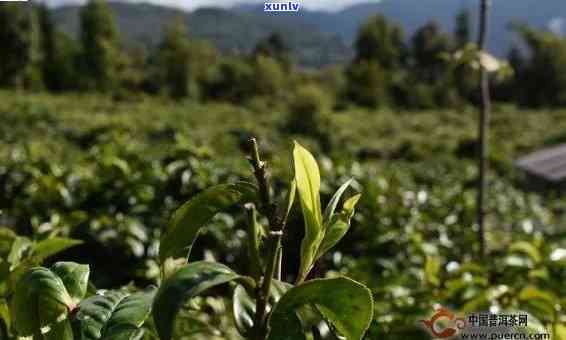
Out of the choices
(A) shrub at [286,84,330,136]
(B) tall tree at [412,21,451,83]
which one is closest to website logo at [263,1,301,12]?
(A) shrub at [286,84,330,136]

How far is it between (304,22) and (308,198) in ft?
454

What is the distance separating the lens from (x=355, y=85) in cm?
3703

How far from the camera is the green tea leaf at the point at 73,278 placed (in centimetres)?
65

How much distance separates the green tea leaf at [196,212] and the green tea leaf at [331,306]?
105 millimetres

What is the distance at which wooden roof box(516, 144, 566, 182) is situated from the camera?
31.5 ft

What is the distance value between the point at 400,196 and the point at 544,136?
74.6ft

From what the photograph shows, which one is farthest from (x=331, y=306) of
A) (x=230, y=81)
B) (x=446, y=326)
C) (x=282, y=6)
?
(x=230, y=81)

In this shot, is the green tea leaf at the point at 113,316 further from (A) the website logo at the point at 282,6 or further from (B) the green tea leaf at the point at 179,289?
(A) the website logo at the point at 282,6

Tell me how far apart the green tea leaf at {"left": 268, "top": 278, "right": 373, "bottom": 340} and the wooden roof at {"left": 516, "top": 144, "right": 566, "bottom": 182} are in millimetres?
9773

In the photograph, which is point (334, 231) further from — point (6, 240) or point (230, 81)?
point (230, 81)

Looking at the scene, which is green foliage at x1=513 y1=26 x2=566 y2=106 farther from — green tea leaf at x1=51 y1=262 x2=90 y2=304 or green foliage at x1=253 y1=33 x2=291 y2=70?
green tea leaf at x1=51 y1=262 x2=90 y2=304

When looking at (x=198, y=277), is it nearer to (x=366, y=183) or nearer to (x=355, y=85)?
(x=366, y=183)

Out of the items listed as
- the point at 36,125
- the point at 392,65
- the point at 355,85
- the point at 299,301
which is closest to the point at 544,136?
the point at 355,85

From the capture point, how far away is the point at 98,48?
37125 mm
